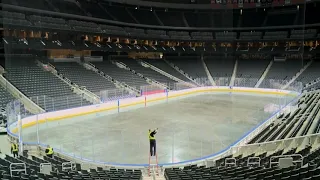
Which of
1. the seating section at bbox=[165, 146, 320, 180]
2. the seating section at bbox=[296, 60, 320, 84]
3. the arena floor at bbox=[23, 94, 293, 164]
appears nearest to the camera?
the seating section at bbox=[165, 146, 320, 180]

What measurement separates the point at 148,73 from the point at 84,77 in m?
9.23

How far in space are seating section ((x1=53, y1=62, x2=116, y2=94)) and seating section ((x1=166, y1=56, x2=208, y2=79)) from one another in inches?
447

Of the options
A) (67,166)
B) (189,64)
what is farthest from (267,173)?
(189,64)

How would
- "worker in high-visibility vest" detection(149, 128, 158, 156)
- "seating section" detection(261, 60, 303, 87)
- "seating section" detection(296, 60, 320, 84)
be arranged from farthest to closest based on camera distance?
"seating section" detection(296, 60, 320, 84), "seating section" detection(261, 60, 303, 87), "worker in high-visibility vest" detection(149, 128, 158, 156)

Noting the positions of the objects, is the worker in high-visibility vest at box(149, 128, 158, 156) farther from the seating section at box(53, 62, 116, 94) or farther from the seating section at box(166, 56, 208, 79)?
the seating section at box(166, 56, 208, 79)

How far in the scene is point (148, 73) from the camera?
33.7 m

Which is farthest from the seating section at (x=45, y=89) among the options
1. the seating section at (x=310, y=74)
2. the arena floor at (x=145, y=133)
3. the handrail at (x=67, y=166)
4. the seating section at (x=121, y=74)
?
the seating section at (x=310, y=74)

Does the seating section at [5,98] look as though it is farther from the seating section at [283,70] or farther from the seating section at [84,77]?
the seating section at [283,70]

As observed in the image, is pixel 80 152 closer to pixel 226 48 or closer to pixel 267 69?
pixel 226 48

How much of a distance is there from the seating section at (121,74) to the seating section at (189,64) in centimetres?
699

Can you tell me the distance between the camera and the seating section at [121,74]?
95.6ft

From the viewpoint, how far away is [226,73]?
3025 cm

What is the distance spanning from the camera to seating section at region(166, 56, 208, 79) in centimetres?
3437

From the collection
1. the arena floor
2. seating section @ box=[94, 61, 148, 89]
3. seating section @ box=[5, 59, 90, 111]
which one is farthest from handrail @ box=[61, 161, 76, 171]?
seating section @ box=[94, 61, 148, 89]
